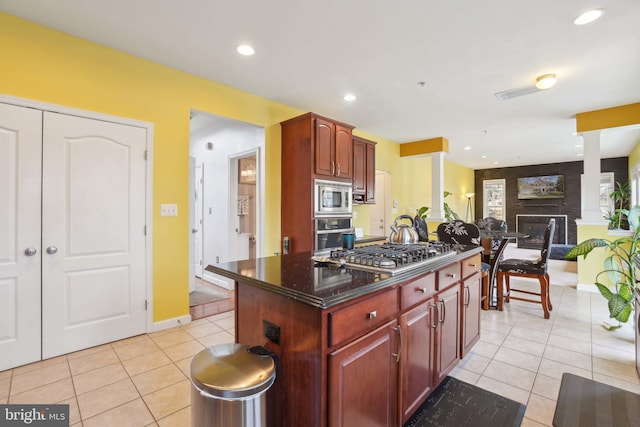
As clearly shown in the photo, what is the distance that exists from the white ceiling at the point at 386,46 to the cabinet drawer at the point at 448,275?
6.13ft

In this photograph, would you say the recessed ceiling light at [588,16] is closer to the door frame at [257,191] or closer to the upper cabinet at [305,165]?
the upper cabinet at [305,165]

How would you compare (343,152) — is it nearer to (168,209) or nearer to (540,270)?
(168,209)

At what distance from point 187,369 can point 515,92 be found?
179 inches

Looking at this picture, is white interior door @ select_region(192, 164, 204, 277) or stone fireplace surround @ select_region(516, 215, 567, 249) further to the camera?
stone fireplace surround @ select_region(516, 215, 567, 249)

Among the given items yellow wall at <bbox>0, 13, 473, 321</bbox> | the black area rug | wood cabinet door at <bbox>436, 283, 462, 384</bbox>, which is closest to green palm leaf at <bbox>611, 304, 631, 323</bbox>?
the black area rug

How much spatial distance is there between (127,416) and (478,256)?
108 inches

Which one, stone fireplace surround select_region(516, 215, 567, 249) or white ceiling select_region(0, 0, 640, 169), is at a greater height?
white ceiling select_region(0, 0, 640, 169)

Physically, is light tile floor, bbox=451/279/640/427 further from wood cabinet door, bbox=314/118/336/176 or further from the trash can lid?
wood cabinet door, bbox=314/118/336/176

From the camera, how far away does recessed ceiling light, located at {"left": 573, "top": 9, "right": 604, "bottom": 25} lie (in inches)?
85.7

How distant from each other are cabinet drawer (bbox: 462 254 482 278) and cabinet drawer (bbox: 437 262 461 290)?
110 mm

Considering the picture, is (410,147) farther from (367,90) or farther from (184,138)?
(184,138)

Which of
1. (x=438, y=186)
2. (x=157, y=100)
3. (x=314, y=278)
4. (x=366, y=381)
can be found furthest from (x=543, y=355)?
(x=157, y=100)

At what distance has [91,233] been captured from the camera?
2.60 metres

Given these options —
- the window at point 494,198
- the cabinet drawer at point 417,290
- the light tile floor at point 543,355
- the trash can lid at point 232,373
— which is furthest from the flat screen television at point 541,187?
the trash can lid at point 232,373
